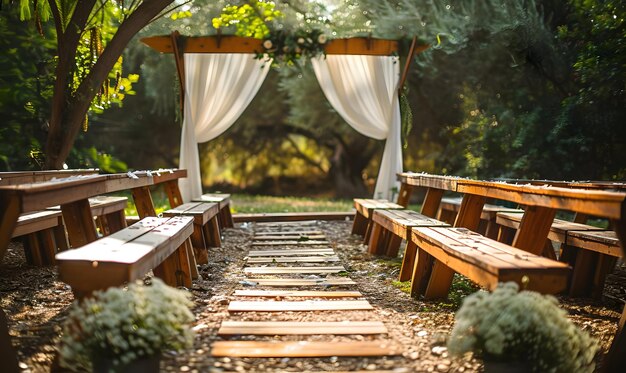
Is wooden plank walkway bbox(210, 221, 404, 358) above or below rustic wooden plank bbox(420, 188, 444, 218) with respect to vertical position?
below

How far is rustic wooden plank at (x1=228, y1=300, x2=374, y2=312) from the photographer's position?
295 centimetres

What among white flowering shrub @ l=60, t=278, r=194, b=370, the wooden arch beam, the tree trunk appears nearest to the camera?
white flowering shrub @ l=60, t=278, r=194, b=370

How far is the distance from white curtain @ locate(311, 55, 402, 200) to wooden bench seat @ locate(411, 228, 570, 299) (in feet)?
11.3

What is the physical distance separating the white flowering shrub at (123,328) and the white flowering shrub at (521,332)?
111 cm

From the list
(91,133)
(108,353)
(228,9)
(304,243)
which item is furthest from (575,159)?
(91,133)

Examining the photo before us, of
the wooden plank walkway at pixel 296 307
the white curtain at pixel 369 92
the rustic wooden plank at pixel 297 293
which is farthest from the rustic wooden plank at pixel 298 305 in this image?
the white curtain at pixel 369 92

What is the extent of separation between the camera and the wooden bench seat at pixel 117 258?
216cm

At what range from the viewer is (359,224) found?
6.07 m

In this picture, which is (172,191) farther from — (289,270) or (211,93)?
(289,270)

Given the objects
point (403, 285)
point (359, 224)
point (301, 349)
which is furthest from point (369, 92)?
point (301, 349)

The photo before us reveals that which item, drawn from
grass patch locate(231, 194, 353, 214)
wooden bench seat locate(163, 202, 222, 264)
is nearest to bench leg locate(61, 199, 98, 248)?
wooden bench seat locate(163, 202, 222, 264)

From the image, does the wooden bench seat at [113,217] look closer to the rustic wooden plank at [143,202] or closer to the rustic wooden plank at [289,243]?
the rustic wooden plank at [143,202]

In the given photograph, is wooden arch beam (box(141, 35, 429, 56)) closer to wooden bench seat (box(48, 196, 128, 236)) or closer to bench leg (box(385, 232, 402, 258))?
wooden bench seat (box(48, 196, 128, 236))

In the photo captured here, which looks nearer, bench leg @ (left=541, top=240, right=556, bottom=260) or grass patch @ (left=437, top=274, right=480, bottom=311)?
grass patch @ (left=437, top=274, right=480, bottom=311)
